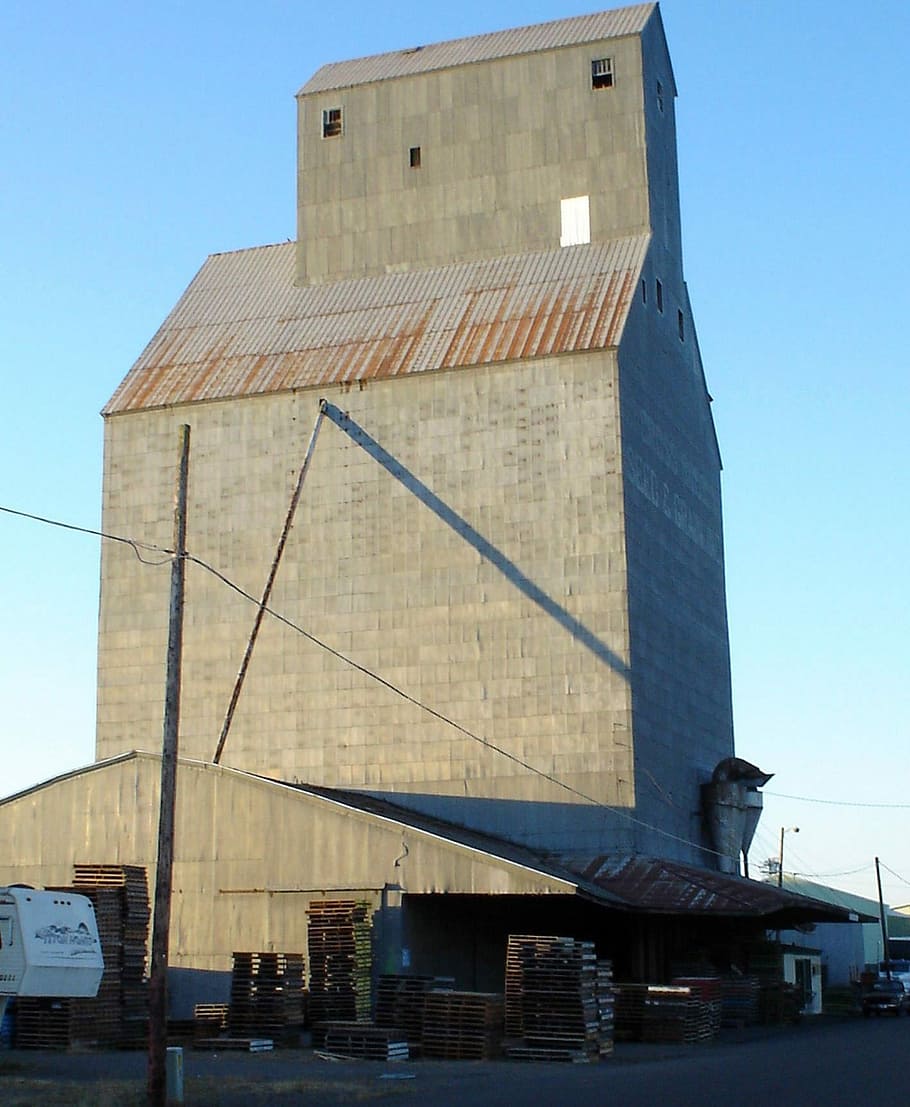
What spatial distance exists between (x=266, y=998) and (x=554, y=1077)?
9.30m

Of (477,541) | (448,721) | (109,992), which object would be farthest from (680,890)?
(109,992)

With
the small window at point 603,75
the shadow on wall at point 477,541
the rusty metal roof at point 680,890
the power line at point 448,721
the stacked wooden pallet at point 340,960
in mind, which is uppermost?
the small window at point 603,75

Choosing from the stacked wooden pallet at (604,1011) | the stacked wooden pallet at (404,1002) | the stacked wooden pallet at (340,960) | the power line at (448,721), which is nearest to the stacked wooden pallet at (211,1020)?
the stacked wooden pallet at (340,960)

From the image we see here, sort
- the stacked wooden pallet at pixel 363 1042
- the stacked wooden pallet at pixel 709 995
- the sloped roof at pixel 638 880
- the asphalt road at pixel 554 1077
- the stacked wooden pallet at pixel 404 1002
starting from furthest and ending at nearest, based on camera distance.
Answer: the sloped roof at pixel 638 880 < the stacked wooden pallet at pixel 709 995 < the stacked wooden pallet at pixel 404 1002 < the stacked wooden pallet at pixel 363 1042 < the asphalt road at pixel 554 1077

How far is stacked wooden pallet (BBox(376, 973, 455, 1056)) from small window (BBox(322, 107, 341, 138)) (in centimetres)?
3384

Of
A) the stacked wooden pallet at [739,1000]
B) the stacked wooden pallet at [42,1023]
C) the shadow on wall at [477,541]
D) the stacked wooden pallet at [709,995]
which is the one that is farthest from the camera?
the shadow on wall at [477,541]

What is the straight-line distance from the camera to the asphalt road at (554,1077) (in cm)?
2227

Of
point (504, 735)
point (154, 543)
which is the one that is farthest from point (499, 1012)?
point (154, 543)

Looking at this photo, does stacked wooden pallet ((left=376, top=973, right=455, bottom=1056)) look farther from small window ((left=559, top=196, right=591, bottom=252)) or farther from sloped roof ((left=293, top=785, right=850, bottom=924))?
small window ((left=559, top=196, right=591, bottom=252))

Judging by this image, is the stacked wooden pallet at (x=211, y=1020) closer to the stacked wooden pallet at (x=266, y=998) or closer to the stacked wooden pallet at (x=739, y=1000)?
the stacked wooden pallet at (x=266, y=998)

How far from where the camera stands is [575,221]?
52781mm

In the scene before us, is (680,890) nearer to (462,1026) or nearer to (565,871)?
(565,871)

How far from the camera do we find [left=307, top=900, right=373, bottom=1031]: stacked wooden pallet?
35.7 m

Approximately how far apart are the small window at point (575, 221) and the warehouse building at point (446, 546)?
0.14 metres
